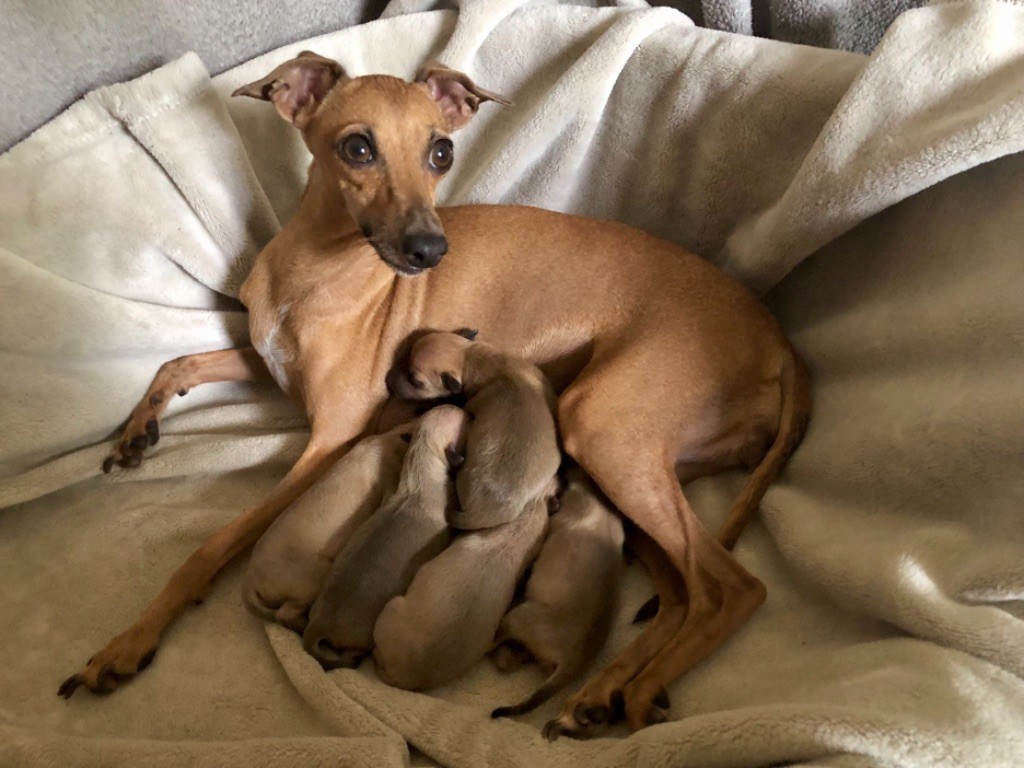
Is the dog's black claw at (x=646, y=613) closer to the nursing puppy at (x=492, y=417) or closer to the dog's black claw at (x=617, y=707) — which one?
the dog's black claw at (x=617, y=707)

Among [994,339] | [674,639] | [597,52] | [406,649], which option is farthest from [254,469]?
[994,339]

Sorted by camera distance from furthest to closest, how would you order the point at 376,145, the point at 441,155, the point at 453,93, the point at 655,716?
the point at 453,93 < the point at 441,155 < the point at 376,145 < the point at 655,716

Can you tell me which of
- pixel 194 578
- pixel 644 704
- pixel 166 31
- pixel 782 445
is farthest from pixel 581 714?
pixel 166 31

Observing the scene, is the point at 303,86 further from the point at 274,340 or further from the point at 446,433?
the point at 446,433

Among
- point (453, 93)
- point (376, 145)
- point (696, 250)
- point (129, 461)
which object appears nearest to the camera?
point (376, 145)

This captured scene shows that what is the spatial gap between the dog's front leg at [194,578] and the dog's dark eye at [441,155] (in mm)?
738

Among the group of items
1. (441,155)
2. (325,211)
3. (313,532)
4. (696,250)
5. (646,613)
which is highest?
(441,155)

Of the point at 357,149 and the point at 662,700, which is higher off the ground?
the point at 357,149

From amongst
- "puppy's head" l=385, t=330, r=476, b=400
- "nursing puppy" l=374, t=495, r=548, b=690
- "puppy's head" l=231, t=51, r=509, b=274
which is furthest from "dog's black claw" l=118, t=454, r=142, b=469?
"nursing puppy" l=374, t=495, r=548, b=690

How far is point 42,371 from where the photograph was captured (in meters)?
2.06

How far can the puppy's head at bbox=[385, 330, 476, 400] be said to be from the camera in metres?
2.07

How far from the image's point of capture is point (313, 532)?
Answer: 174 centimetres

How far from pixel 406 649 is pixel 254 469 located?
2.84 ft

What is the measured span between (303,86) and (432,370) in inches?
32.6
